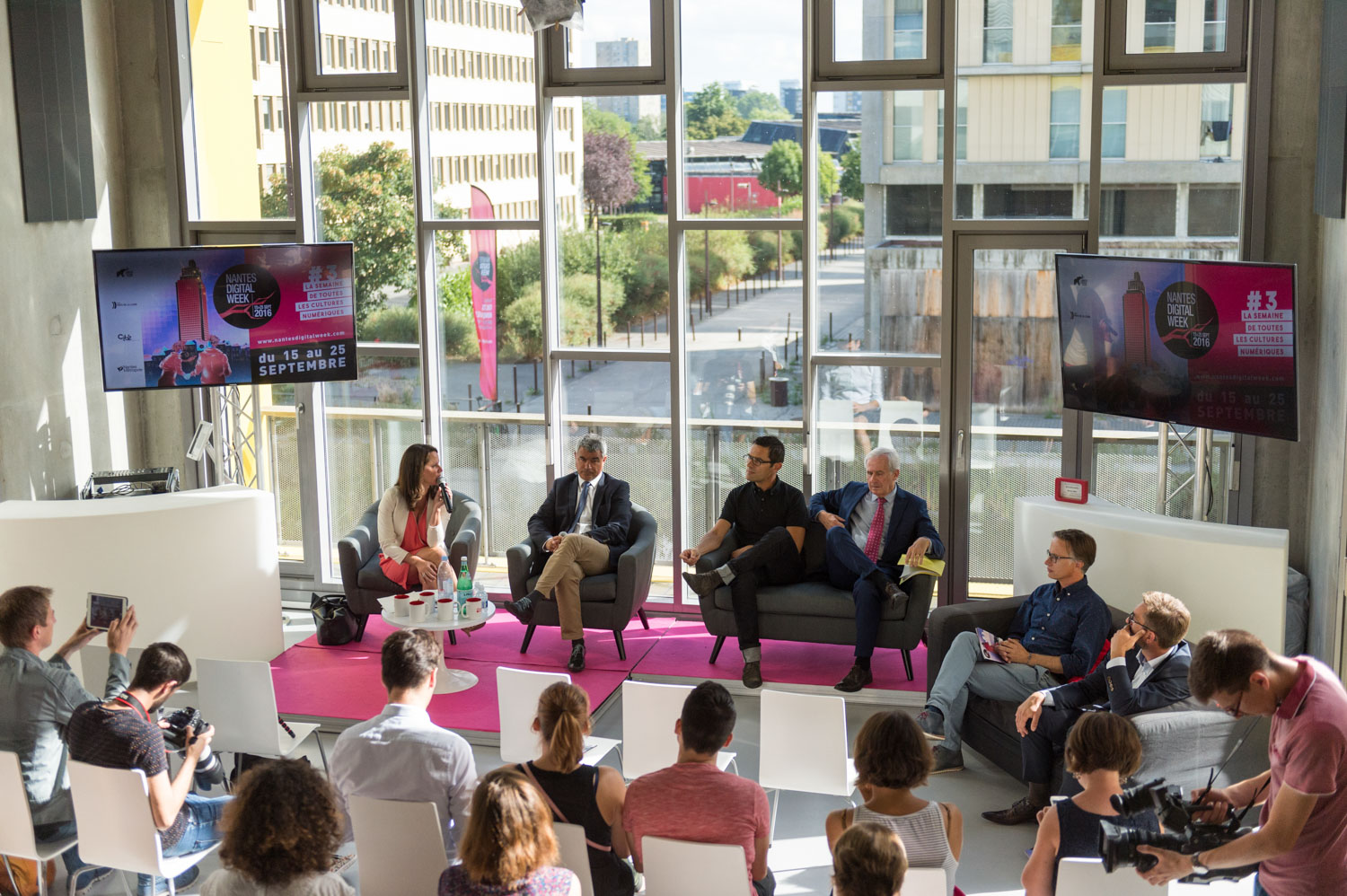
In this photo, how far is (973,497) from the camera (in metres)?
7.22

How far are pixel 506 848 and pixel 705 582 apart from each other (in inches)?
145

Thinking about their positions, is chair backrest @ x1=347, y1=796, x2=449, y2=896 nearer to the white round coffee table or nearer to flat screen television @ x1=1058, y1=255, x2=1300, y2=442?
the white round coffee table

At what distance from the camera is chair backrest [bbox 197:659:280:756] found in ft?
15.5

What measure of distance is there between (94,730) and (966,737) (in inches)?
137

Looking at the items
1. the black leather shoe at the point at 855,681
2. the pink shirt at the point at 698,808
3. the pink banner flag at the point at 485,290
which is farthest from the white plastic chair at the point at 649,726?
the pink banner flag at the point at 485,290

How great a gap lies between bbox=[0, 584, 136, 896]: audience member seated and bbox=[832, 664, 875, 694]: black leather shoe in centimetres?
339

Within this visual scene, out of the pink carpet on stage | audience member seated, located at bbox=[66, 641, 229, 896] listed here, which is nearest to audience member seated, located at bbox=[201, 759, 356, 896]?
audience member seated, located at bbox=[66, 641, 229, 896]

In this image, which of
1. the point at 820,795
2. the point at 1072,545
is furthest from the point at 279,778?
the point at 1072,545

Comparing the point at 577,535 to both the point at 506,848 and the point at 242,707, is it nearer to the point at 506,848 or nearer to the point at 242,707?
the point at 242,707

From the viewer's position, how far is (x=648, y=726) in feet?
15.3

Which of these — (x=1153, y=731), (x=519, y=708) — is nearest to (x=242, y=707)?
(x=519, y=708)

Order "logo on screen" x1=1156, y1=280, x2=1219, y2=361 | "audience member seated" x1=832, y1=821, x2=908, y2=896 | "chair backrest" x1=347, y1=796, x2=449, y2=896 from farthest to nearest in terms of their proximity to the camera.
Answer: "logo on screen" x1=1156, y1=280, x2=1219, y2=361 < "chair backrest" x1=347, y1=796, x2=449, y2=896 < "audience member seated" x1=832, y1=821, x2=908, y2=896

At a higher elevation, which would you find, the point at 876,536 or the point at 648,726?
the point at 876,536

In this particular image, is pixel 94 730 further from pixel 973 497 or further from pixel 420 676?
pixel 973 497
